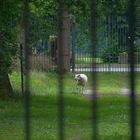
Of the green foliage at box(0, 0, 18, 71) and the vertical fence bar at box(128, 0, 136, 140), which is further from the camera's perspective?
the green foliage at box(0, 0, 18, 71)

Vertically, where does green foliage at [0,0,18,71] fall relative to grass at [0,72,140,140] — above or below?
above

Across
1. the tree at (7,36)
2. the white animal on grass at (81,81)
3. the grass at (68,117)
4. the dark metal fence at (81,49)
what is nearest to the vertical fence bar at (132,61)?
the grass at (68,117)

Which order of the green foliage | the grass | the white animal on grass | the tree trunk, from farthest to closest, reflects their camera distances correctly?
the white animal on grass, the tree trunk, the green foliage, the grass

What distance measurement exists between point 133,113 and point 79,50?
82.3ft

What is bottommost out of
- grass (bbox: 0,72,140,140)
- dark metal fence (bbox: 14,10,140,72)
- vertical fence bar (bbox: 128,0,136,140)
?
grass (bbox: 0,72,140,140)

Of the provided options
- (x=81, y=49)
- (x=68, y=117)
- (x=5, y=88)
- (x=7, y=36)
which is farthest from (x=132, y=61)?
(x=81, y=49)

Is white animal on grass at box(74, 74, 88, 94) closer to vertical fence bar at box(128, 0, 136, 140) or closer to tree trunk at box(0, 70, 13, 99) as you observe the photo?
tree trunk at box(0, 70, 13, 99)

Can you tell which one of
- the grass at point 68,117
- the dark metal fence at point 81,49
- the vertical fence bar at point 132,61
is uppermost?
the vertical fence bar at point 132,61

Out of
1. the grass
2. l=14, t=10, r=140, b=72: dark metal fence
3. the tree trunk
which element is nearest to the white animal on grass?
the grass

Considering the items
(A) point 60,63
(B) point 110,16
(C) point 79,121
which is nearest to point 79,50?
(B) point 110,16

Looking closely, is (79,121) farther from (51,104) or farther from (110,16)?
(110,16)

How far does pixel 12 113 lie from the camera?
13.7m

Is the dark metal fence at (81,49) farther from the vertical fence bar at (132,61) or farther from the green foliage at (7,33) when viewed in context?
the vertical fence bar at (132,61)

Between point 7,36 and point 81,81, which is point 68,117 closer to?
point 7,36
